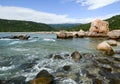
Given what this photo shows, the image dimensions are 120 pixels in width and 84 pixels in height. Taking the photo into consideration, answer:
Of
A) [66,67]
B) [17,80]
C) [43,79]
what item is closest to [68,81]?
[43,79]

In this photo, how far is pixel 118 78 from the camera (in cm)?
1827

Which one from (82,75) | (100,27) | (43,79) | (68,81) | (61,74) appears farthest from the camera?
(100,27)

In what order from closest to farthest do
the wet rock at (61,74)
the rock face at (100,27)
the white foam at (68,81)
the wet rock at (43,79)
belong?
the wet rock at (43,79) < the white foam at (68,81) < the wet rock at (61,74) < the rock face at (100,27)

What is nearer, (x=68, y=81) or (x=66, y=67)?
(x=68, y=81)

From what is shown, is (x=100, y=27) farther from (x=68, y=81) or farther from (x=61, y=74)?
(x=68, y=81)

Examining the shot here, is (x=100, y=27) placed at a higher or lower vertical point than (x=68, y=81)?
higher

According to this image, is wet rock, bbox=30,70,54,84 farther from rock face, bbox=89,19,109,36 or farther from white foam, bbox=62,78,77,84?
rock face, bbox=89,19,109,36

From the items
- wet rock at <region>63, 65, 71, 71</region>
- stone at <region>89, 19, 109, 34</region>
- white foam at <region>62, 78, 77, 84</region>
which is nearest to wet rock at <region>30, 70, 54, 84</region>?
white foam at <region>62, 78, 77, 84</region>

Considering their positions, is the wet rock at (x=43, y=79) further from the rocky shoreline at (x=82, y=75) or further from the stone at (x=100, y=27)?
the stone at (x=100, y=27)

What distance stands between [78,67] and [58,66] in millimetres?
2131

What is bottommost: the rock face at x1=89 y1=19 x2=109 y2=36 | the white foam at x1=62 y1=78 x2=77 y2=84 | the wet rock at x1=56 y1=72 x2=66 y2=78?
the white foam at x1=62 y1=78 x2=77 y2=84

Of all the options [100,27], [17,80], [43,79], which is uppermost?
[100,27]

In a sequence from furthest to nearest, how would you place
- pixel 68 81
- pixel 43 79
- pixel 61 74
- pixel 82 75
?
pixel 61 74 → pixel 82 75 → pixel 68 81 → pixel 43 79

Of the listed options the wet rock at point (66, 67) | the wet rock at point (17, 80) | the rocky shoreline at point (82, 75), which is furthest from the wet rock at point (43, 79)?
the wet rock at point (66, 67)
